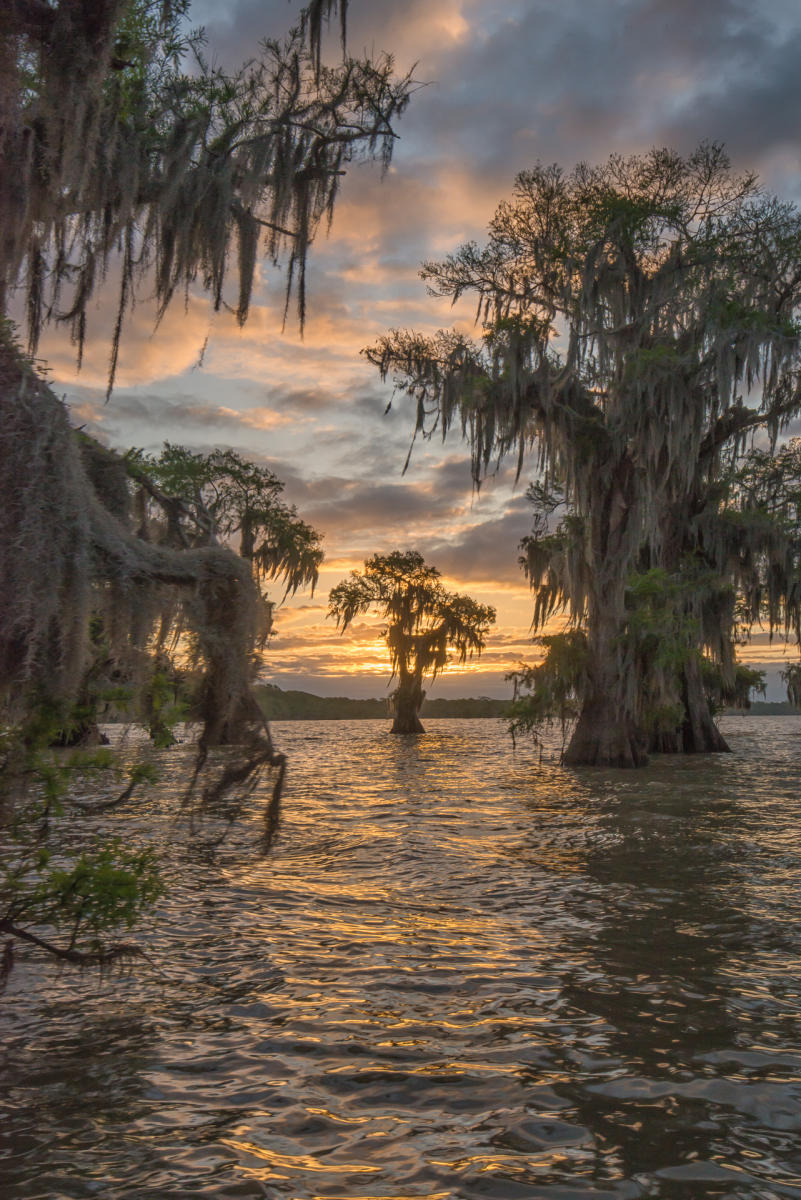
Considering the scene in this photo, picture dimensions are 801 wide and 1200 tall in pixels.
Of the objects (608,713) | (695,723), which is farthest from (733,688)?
(608,713)

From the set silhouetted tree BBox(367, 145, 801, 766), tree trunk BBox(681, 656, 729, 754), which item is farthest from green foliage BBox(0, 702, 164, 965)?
tree trunk BBox(681, 656, 729, 754)

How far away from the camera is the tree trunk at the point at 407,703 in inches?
1566

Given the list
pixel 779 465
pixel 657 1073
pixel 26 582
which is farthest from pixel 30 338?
pixel 779 465

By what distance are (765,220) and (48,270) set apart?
1827cm

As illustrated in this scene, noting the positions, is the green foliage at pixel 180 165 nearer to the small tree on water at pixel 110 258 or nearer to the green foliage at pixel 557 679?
the small tree on water at pixel 110 258

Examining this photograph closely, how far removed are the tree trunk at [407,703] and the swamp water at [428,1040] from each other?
1211 inches

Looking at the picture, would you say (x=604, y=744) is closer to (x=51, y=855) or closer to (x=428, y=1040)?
(x=428, y=1040)

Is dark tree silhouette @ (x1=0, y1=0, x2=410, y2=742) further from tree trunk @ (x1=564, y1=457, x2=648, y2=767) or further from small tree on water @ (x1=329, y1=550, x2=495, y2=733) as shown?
small tree on water @ (x1=329, y1=550, x2=495, y2=733)

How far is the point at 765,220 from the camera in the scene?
2005 centimetres

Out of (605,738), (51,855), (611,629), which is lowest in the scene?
(605,738)

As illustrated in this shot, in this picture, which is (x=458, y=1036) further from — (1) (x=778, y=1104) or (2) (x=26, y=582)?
(2) (x=26, y=582)

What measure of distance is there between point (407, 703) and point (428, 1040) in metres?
36.4

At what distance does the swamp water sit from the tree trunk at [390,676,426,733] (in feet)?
101

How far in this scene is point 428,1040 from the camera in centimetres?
425
